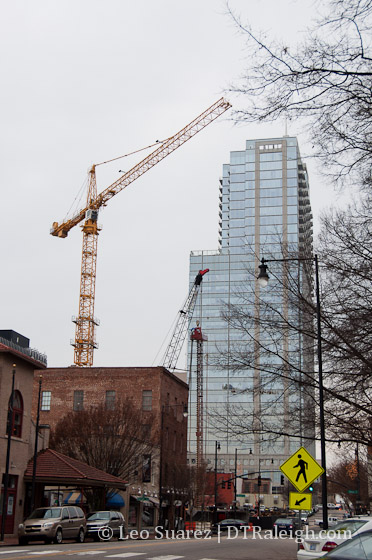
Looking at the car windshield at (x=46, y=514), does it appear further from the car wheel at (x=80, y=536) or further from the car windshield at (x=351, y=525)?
the car windshield at (x=351, y=525)

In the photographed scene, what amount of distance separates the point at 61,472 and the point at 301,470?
70.2 ft

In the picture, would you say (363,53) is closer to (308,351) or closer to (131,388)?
(308,351)

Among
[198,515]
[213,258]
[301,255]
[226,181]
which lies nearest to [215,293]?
[213,258]

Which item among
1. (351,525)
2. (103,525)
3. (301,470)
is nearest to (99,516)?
(103,525)

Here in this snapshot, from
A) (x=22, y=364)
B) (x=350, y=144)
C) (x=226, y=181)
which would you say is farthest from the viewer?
(x=226, y=181)

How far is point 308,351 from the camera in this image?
22.4 metres

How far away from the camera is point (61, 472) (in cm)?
3725

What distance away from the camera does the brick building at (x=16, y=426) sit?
3512 cm

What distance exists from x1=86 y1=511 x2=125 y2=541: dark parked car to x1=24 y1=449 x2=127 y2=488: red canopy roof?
82.1 inches

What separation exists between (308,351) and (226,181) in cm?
15889

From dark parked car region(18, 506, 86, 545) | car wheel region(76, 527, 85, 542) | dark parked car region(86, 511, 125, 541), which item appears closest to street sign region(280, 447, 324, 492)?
dark parked car region(18, 506, 86, 545)

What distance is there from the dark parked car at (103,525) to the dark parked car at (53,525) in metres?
1.90

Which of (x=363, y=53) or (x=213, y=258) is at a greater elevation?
(x=213, y=258)

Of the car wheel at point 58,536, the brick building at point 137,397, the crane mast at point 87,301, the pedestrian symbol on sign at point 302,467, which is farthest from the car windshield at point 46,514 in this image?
the crane mast at point 87,301
